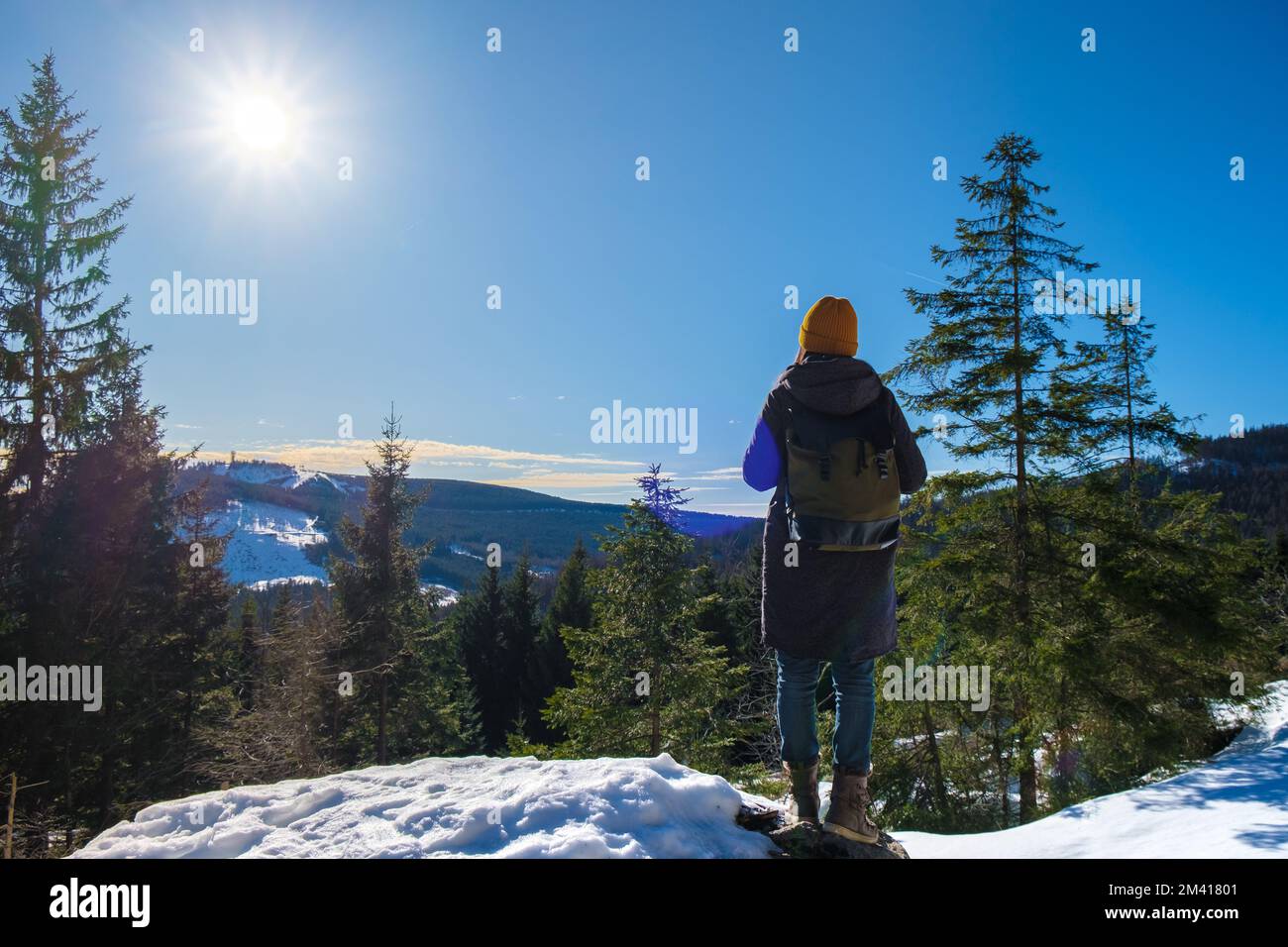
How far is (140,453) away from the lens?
16.4m

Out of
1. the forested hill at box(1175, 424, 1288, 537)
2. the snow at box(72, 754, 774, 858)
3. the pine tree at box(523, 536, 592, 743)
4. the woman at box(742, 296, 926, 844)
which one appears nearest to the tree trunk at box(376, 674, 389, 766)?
the pine tree at box(523, 536, 592, 743)

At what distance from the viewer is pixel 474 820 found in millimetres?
2996

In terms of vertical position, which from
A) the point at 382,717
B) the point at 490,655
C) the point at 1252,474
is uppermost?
the point at 1252,474

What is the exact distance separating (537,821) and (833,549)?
1.96 meters

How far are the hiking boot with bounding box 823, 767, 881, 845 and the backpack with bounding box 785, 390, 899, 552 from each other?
1182 mm

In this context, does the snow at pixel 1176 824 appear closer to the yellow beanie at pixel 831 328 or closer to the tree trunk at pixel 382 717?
the yellow beanie at pixel 831 328

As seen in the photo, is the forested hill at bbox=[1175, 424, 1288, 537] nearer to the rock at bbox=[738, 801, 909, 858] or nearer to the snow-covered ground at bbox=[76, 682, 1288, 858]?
the snow-covered ground at bbox=[76, 682, 1288, 858]

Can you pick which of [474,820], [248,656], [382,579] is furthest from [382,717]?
[248,656]

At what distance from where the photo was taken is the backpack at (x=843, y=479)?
3.14 m

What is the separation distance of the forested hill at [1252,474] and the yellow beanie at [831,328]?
80264mm

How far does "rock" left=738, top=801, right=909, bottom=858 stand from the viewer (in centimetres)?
310

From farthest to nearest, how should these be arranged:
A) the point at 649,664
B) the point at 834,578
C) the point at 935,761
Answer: the point at 649,664 < the point at 935,761 < the point at 834,578

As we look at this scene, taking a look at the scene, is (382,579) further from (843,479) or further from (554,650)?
(843,479)
